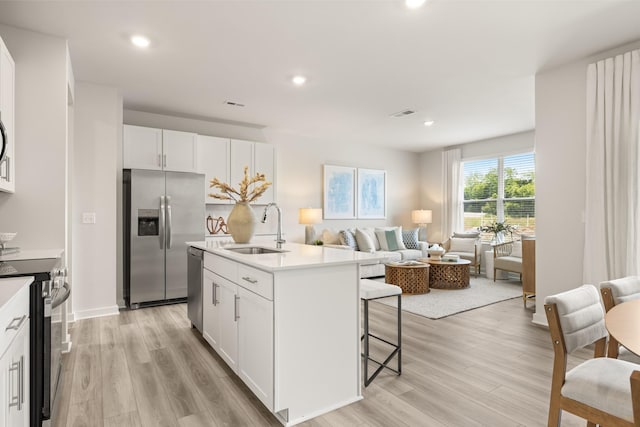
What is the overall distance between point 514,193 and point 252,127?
16.4ft

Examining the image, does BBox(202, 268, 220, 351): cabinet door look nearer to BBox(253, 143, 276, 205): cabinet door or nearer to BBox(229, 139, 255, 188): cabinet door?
BBox(229, 139, 255, 188): cabinet door

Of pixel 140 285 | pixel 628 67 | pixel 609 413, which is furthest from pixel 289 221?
pixel 609 413

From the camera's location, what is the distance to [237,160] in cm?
544

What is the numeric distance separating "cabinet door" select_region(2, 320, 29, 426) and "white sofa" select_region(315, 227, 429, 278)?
4.75 metres

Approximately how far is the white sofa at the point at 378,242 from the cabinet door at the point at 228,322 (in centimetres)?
347

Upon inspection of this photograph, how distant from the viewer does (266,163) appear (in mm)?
5711

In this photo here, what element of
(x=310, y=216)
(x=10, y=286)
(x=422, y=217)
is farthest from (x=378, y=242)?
(x=10, y=286)

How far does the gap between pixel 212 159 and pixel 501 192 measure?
214 inches

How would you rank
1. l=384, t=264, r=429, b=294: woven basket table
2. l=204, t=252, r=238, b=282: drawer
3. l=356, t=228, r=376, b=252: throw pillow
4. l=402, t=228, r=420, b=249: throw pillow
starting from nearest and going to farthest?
1. l=204, t=252, r=238, b=282: drawer
2. l=384, t=264, r=429, b=294: woven basket table
3. l=356, t=228, r=376, b=252: throw pillow
4. l=402, t=228, r=420, b=249: throw pillow

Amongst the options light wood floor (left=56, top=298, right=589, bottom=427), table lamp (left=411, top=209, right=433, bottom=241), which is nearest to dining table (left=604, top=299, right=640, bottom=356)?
light wood floor (left=56, top=298, right=589, bottom=427)

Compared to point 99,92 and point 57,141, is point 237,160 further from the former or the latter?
point 57,141

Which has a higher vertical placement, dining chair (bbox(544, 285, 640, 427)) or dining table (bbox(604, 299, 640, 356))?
dining table (bbox(604, 299, 640, 356))

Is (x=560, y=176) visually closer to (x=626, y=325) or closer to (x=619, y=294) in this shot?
(x=619, y=294)

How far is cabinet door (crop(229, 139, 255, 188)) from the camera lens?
212 inches
